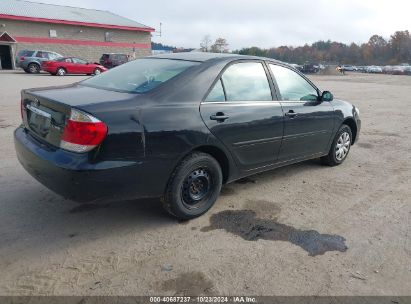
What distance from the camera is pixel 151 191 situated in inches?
135

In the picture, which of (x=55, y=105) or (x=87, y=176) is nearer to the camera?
(x=87, y=176)

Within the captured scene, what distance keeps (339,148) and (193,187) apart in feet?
9.88

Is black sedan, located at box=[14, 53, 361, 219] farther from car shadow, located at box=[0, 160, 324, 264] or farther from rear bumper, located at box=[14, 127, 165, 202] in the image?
car shadow, located at box=[0, 160, 324, 264]

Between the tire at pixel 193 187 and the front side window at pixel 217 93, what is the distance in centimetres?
59

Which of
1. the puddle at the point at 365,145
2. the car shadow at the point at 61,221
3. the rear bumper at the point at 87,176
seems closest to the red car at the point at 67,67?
the puddle at the point at 365,145

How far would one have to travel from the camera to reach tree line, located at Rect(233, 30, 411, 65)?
105375 mm

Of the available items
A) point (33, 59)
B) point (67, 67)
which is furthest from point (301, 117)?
point (33, 59)

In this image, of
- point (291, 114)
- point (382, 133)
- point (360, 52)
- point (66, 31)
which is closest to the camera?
point (291, 114)

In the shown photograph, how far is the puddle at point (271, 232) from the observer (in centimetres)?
342

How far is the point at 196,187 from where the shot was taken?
387 cm

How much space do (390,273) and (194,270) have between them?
1591 mm

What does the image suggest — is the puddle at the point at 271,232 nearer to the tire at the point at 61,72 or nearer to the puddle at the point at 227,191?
the puddle at the point at 227,191

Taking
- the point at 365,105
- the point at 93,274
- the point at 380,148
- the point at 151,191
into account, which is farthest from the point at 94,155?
the point at 365,105

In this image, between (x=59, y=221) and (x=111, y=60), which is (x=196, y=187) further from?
(x=111, y=60)
